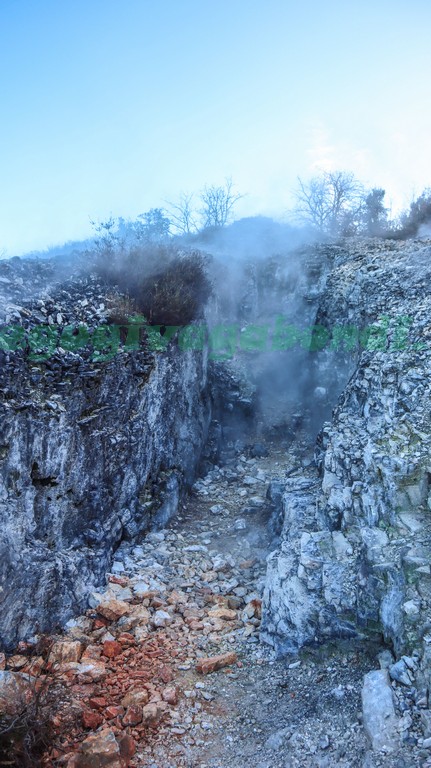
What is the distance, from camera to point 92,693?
4582 millimetres

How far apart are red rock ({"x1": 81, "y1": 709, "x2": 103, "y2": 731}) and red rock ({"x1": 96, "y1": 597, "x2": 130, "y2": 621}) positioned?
58.6 inches

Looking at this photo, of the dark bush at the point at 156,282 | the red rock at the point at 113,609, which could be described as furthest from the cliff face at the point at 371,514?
the dark bush at the point at 156,282

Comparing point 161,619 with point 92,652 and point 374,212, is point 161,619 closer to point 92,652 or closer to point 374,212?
point 92,652

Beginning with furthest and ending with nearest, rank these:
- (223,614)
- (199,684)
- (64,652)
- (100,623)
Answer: (223,614) < (100,623) < (64,652) < (199,684)

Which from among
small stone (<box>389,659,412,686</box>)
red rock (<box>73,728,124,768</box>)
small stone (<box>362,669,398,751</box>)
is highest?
small stone (<box>389,659,412,686</box>)

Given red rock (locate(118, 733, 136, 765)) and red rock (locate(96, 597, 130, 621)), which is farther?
red rock (locate(96, 597, 130, 621))

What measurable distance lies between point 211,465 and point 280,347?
4375 mm

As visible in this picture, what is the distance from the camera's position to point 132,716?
423 cm

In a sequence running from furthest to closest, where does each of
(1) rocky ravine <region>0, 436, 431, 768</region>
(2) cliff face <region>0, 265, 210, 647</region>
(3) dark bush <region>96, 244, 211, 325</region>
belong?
(3) dark bush <region>96, 244, 211, 325</region> → (2) cliff face <region>0, 265, 210, 647</region> → (1) rocky ravine <region>0, 436, 431, 768</region>

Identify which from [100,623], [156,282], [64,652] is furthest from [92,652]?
[156,282]

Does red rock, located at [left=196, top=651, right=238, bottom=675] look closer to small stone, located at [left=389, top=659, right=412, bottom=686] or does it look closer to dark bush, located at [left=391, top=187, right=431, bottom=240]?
small stone, located at [left=389, top=659, right=412, bottom=686]

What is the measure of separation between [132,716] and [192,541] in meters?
3.61

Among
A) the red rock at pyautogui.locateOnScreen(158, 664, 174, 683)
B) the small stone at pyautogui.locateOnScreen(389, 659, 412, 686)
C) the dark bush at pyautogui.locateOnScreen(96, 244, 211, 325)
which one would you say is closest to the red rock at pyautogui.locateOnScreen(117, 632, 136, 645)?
the red rock at pyautogui.locateOnScreen(158, 664, 174, 683)

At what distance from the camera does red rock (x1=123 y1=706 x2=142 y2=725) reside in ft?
13.8
